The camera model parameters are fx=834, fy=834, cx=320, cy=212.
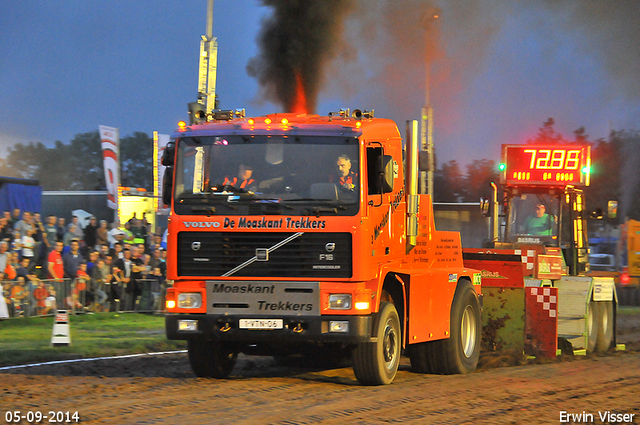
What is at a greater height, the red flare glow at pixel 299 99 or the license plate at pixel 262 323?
the red flare glow at pixel 299 99

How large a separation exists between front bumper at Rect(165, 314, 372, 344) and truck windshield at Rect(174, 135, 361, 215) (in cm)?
123

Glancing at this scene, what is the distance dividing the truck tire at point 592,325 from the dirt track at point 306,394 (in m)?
3.03

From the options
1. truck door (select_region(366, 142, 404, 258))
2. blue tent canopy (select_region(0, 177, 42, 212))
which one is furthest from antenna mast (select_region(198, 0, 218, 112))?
truck door (select_region(366, 142, 404, 258))

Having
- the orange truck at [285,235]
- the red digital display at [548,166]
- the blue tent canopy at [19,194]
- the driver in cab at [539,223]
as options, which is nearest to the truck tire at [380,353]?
the orange truck at [285,235]

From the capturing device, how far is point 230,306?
32.2 ft

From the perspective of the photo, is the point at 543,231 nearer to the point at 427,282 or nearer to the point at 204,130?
the point at 427,282

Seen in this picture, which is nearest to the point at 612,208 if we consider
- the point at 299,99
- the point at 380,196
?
the point at 299,99

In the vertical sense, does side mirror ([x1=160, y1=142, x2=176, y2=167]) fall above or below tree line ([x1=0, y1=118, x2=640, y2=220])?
below

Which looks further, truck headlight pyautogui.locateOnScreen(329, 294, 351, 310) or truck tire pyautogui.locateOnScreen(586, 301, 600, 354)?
truck tire pyautogui.locateOnScreen(586, 301, 600, 354)

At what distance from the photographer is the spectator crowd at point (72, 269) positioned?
55.9ft

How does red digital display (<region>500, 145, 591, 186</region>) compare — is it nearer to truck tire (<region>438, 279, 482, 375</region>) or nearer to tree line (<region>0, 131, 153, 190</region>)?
truck tire (<region>438, 279, 482, 375</region>)

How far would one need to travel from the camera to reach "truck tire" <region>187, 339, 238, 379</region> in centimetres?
1062

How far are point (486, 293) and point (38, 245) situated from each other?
988cm

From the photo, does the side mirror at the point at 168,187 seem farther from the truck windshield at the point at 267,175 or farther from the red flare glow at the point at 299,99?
the red flare glow at the point at 299,99
